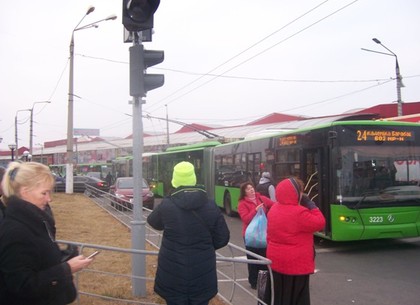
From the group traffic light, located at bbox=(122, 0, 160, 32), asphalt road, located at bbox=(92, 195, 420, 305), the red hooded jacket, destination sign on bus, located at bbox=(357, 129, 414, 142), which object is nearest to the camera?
the red hooded jacket

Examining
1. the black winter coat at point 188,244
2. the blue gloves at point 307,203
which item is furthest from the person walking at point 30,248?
the blue gloves at point 307,203

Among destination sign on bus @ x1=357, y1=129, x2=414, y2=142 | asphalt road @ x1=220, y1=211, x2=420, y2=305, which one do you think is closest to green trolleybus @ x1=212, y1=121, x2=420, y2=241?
destination sign on bus @ x1=357, y1=129, x2=414, y2=142

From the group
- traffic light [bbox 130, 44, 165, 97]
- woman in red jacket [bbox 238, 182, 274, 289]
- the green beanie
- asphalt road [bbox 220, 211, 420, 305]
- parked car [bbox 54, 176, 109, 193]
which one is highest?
traffic light [bbox 130, 44, 165, 97]

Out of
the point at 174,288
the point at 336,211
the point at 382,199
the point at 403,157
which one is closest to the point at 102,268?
the point at 174,288

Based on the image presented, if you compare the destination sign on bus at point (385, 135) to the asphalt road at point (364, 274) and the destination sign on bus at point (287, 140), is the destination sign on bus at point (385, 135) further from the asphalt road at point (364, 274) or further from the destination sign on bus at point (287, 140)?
the asphalt road at point (364, 274)

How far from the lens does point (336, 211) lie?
31.7ft

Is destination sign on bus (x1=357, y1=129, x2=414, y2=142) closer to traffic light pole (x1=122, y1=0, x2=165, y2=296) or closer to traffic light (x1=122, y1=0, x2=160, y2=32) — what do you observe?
traffic light pole (x1=122, y1=0, x2=165, y2=296)

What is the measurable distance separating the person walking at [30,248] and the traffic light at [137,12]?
9.78 ft

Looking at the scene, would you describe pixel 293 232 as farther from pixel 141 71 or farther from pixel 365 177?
pixel 365 177

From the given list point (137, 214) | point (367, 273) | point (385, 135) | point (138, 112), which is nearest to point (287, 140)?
point (385, 135)

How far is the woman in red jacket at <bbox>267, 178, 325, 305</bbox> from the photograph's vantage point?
4535mm

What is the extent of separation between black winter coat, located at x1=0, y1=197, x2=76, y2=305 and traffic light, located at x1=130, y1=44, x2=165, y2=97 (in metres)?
3.27

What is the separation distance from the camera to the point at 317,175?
34.3 feet

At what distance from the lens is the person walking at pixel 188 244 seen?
11.6 feet
